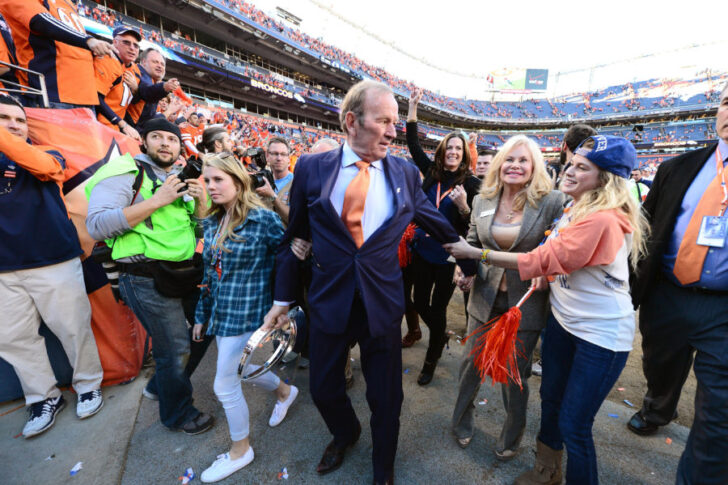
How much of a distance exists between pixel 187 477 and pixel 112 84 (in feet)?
13.8

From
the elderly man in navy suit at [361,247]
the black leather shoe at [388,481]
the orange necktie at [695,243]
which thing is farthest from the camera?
the black leather shoe at [388,481]

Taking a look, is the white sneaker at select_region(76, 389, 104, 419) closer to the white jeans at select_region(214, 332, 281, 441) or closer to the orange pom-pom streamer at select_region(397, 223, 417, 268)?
the white jeans at select_region(214, 332, 281, 441)

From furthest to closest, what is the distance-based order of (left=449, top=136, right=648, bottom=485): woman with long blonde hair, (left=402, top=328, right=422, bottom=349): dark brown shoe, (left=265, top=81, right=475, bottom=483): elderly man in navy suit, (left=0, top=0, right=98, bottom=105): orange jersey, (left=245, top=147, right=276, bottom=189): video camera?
(left=402, top=328, right=422, bottom=349): dark brown shoe
(left=0, top=0, right=98, bottom=105): orange jersey
(left=245, top=147, right=276, bottom=189): video camera
(left=265, top=81, right=475, bottom=483): elderly man in navy suit
(left=449, top=136, right=648, bottom=485): woman with long blonde hair

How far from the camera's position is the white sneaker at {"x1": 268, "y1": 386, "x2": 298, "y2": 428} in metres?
2.39

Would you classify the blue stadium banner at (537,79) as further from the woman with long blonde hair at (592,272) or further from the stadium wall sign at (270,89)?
the woman with long blonde hair at (592,272)

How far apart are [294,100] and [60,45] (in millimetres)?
25419

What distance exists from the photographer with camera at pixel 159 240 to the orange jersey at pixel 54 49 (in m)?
1.65

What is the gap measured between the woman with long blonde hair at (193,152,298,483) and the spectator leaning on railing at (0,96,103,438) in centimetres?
127

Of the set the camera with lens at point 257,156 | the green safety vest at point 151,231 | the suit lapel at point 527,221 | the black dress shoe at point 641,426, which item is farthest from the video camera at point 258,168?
the black dress shoe at point 641,426

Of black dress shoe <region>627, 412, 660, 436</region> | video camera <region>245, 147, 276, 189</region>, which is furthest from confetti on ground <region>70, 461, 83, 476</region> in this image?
black dress shoe <region>627, 412, 660, 436</region>

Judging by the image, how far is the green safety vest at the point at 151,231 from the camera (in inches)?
79.7

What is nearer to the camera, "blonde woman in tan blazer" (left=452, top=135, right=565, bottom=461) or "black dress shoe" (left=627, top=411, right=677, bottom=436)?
"blonde woman in tan blazer" (left=452, top=135, right=565, bottom=461)

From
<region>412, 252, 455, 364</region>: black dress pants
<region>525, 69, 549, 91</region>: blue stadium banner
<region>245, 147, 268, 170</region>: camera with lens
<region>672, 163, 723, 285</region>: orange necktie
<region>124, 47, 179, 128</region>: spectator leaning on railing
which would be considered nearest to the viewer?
<region>672, 163, 723, 285</region>: orange necktie

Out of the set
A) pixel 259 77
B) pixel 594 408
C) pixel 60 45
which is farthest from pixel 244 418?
pixel 259 77
